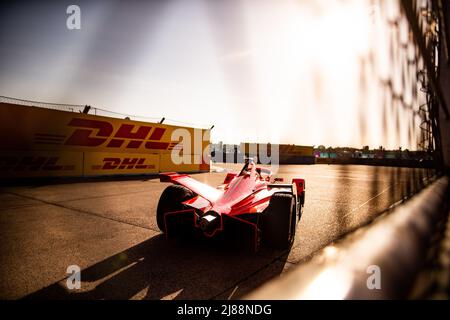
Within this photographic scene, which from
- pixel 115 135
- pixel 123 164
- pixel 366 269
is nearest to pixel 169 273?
pixel 366 269

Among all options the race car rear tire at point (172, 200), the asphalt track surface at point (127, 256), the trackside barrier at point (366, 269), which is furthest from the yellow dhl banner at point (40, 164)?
the trackside barrier at point (366, 269)

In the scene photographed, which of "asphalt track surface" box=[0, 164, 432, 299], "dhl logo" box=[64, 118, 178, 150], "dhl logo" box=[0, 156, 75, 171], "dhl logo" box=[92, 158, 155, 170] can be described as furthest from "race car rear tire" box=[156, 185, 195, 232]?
"dhl logo" box=[92, 158, 155, 170]

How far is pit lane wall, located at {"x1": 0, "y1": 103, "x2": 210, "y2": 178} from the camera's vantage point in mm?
9567

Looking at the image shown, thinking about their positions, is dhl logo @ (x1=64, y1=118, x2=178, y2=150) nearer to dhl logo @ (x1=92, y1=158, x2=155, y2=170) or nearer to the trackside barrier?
dhl logo @ (x1=92, y1=158, x2=155, y2=170)

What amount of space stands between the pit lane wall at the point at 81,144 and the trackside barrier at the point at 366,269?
11.9 meters

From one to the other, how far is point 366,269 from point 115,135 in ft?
42.6

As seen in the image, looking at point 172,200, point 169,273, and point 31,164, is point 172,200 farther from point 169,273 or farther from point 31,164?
point 31,164

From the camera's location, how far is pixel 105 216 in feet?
16.5

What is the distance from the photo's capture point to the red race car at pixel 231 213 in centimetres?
323

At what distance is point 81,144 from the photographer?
1123cm

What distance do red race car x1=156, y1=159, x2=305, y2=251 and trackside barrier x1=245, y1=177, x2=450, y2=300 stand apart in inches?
91.5
